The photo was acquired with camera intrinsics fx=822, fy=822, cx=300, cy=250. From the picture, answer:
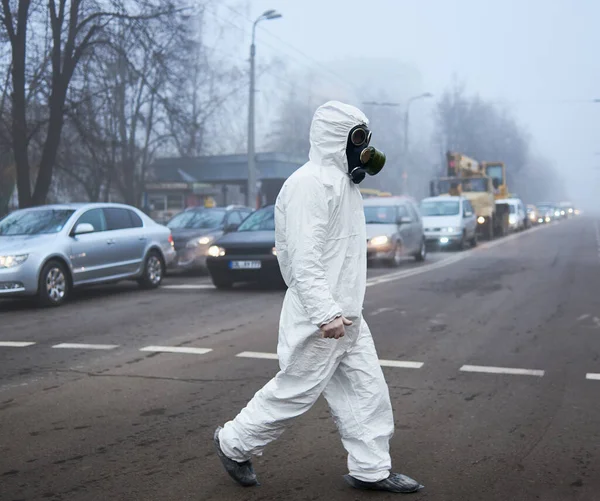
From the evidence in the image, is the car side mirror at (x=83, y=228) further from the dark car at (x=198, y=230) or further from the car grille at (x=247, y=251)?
the dark car at (x=198, y=230)

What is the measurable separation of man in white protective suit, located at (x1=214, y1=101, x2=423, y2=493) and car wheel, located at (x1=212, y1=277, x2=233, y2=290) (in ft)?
32.8

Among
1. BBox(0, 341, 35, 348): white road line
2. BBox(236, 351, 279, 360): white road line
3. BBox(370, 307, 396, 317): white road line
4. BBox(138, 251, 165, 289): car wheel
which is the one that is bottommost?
BBox(370, 307, 396, 317): white road line

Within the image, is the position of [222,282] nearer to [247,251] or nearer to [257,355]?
[247,251]

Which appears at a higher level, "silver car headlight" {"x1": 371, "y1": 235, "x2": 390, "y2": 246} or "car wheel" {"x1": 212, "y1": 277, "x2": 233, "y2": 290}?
"silver car headlight" {"x1": 371, "y1": 235, "x2": 390, "y2": 246}

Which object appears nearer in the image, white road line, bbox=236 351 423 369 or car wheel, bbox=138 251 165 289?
white road line, bbox=236 351 423 369

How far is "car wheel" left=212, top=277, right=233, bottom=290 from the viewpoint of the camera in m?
13.9

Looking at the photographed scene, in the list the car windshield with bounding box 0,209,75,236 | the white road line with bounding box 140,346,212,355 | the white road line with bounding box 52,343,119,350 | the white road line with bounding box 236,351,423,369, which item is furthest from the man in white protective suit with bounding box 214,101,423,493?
the car windshield with bounding box 0,209,75,236

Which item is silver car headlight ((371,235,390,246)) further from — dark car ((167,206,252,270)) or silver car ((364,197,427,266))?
dark car ((167,206,252,270))

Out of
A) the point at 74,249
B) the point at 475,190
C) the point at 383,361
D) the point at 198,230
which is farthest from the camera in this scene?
the point at 475,190

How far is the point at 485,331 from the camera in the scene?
9078 millimetres

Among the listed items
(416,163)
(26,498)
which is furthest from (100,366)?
(416,163)

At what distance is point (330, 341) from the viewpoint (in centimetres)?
381

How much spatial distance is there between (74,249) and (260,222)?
12.5ft

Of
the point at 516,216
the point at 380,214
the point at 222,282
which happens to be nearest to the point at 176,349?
the point at 222,282
